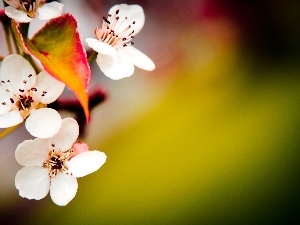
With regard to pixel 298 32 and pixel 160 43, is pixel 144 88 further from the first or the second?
pixel 298 32

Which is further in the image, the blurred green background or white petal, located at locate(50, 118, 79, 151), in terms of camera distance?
the blurred green background

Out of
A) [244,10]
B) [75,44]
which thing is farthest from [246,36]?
[75,44]

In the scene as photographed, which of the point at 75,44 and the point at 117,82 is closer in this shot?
the point at 75,44

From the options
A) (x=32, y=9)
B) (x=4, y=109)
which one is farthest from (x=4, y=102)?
(x=32, y=9)

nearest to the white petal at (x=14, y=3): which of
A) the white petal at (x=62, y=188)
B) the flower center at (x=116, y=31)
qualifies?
the flower center at (x=116, y=31)

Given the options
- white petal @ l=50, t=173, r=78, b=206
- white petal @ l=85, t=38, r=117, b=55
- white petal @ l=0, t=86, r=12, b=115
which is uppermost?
white petal @ l=85, t=38, r=117, b=55

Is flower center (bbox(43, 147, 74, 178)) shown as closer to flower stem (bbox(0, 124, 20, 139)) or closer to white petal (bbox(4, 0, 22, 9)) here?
flower stem (bbox(0, 124, 20, 139))

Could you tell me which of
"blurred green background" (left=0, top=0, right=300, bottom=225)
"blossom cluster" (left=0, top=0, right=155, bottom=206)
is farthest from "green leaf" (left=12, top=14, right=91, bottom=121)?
"blurred green background" (left=0, top=0, right=300, bottom=225)
